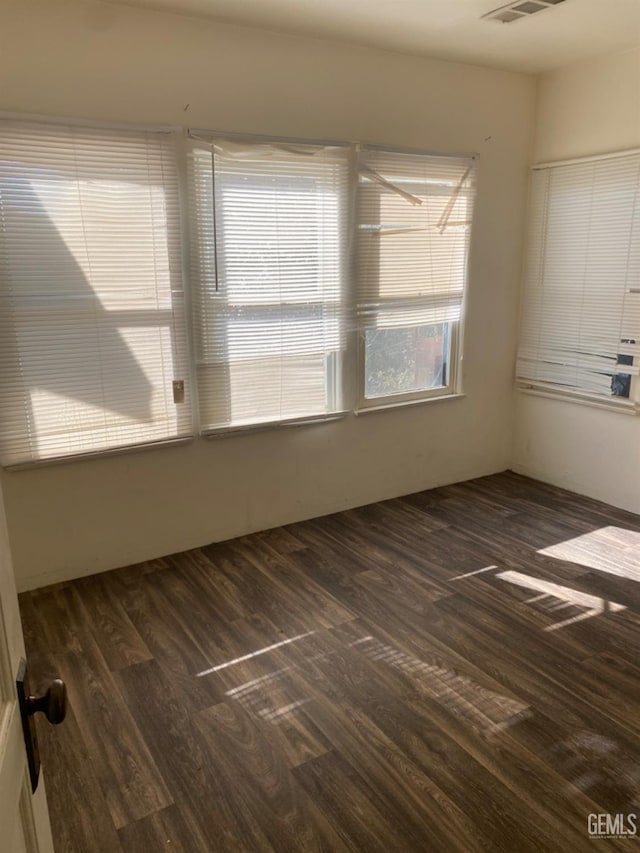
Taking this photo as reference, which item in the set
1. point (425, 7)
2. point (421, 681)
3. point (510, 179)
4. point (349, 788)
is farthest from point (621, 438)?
point (349, 788)

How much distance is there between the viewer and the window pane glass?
154 inches

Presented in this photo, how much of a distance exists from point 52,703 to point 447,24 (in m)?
3.44

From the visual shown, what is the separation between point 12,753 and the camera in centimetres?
84

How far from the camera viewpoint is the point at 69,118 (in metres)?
2.73

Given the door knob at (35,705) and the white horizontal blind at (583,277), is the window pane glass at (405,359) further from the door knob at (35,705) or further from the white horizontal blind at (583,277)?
the door knob at (35,705)

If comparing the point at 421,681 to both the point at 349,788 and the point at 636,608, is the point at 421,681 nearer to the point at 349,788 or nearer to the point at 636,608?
the point at 349,788

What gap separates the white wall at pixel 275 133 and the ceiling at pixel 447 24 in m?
0.11

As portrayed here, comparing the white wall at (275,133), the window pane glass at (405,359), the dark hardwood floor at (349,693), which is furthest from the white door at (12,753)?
the window pane glass at (405,359)

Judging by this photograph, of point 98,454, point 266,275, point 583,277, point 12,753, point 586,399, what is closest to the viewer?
point 12,753

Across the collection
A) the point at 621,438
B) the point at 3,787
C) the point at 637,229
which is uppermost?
the point at 637,229

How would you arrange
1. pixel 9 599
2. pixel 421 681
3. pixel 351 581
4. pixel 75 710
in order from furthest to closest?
pixel 351 581 → pixel 421 681 → pixel 75 710 → pixel 9 599

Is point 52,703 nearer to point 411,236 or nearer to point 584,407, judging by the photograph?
point 411,236

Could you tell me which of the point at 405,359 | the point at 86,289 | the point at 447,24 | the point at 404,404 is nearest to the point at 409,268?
the point at 405,359

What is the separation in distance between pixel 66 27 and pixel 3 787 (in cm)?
296
